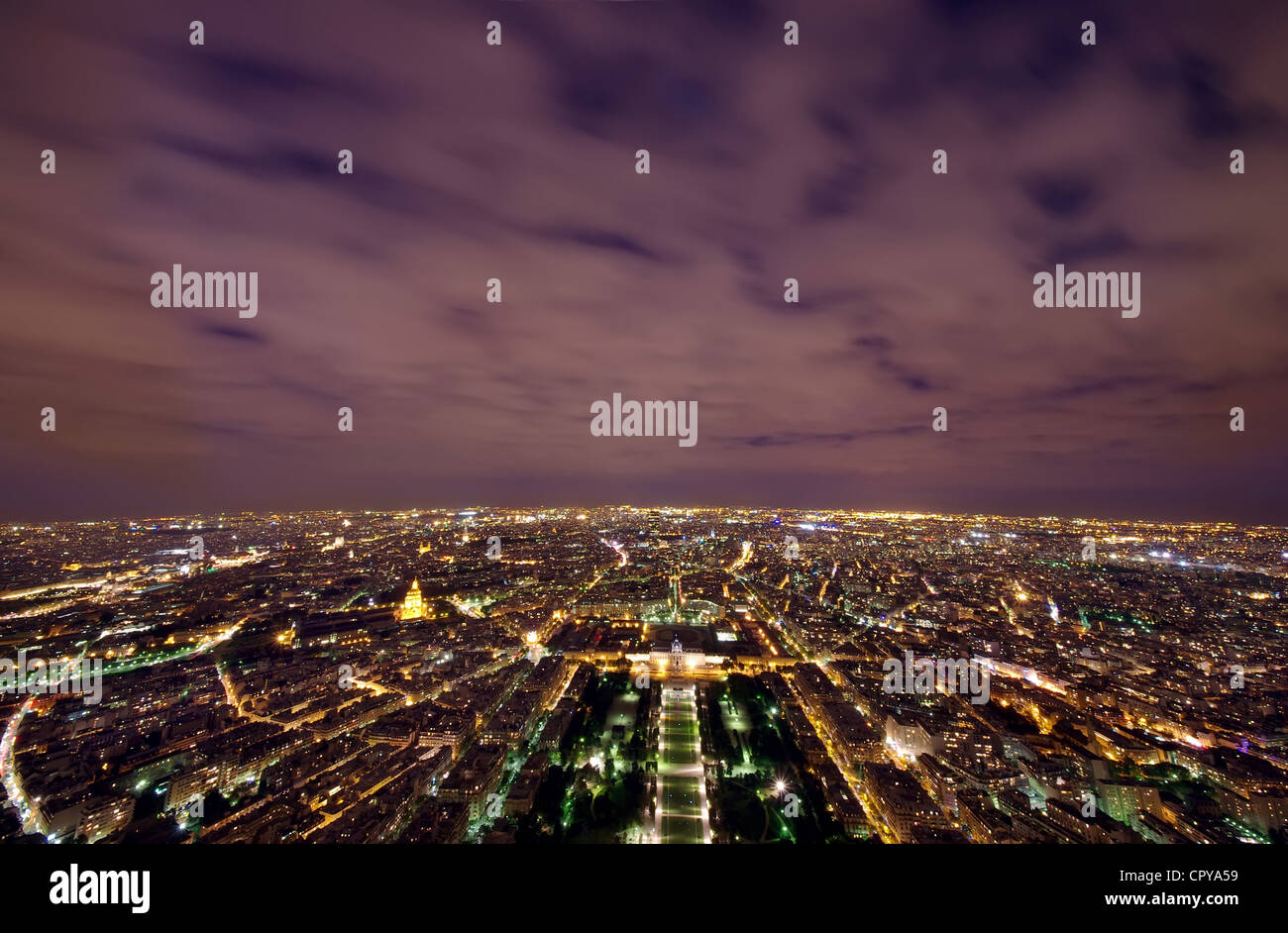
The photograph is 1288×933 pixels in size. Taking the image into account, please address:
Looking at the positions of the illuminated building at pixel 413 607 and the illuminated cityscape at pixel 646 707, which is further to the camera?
the illuminated building at pixel 413 607

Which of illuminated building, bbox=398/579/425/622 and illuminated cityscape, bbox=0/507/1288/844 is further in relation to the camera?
illuminated building, bbox=398/579/425/622

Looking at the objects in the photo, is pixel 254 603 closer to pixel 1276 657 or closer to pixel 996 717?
pixel 996 717

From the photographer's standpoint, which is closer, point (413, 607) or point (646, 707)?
point (646, 707)

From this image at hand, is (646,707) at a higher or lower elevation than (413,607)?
lower
